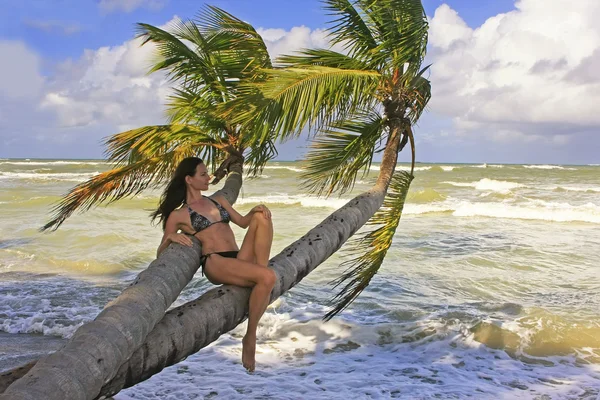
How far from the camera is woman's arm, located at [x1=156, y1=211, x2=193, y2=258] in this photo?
408 centimetres

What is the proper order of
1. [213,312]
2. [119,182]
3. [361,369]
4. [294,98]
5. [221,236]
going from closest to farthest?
[213,312]
[221,236]
[294,98]
[119,182]
[361,369]

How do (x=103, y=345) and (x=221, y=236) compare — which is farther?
(x=221, y=236)

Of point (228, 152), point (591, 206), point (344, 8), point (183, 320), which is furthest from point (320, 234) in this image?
point (591, 206)

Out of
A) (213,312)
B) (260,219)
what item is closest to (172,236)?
(260,219)

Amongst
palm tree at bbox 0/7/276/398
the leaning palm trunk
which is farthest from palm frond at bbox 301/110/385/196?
the leaning palm trunk

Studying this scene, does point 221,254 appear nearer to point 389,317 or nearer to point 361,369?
A: point 361,369

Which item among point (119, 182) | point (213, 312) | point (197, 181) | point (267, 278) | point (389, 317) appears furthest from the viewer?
point (389, 317)

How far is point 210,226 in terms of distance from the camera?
432 cm

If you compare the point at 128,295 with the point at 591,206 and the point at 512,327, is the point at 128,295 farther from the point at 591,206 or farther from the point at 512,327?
the point at 591,206

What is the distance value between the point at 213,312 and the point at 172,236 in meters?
0.81

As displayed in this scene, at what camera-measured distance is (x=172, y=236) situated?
4.13 meters

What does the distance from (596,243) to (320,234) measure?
14.2 metres

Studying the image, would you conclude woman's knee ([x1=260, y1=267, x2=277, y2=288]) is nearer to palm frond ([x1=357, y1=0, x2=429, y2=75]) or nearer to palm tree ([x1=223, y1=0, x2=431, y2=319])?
palm tree ([x1=223, y1=0, x2=431, y2=319])

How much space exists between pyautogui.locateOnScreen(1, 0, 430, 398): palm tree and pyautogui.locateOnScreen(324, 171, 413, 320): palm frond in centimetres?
1
